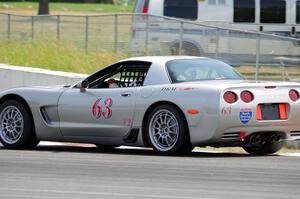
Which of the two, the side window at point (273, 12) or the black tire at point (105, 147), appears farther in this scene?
the side window at point (273, 12)

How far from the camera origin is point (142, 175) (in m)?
10.3

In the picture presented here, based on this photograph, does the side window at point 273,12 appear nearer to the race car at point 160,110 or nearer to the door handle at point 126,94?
the race car at point 160,110

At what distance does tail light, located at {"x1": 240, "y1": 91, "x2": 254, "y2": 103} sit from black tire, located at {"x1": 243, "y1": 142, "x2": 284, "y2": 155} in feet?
3.49

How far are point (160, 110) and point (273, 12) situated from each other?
57.2 feet

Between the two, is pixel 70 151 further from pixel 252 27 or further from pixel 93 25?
pixel 252 27

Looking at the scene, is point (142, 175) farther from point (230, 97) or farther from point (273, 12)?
point (273, 12)

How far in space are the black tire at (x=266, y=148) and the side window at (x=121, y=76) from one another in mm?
1583

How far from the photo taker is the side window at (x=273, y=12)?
1147 inches

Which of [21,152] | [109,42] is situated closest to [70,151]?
[21,152]

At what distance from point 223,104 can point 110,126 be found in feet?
5.54

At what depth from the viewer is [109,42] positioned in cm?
2511

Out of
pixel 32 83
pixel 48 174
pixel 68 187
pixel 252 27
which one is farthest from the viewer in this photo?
pixel 252 27

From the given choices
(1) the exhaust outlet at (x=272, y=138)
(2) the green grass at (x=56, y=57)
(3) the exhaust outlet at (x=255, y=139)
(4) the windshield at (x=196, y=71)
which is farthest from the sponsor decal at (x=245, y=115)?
(2) the green grass at (x=56, y=57)

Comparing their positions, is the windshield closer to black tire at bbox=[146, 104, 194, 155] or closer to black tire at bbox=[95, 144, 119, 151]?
black tire at bbox=[146, 104, 194, 155]
